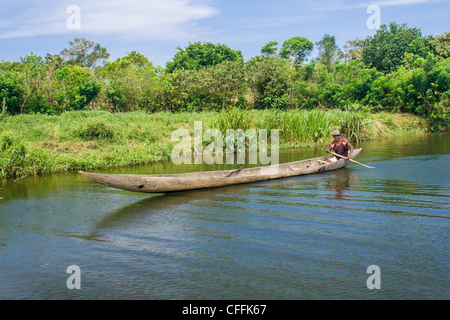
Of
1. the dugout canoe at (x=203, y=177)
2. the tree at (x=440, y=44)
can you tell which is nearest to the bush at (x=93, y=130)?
the dugout canoe at (x=203, y=177)

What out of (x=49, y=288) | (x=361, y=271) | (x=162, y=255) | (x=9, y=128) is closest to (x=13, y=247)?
(x=49, y=288)

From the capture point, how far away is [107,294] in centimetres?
391

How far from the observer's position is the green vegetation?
12.3 m

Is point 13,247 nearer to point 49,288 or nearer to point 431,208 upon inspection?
point 49,288

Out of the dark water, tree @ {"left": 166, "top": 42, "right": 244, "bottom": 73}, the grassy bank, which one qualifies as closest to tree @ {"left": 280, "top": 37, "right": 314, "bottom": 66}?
tree @ {"left": 166, "top": 42, "right": 244, "bottom": 73}

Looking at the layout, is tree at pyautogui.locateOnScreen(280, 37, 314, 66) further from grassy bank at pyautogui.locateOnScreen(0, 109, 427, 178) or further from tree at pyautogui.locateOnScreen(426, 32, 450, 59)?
grassy bank at pyautogui.locateOnScreen(0, 109, 427, 178)

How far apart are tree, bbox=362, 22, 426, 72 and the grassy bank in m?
14.4

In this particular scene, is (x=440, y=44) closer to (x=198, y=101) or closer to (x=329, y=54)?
(x=329, y=54)

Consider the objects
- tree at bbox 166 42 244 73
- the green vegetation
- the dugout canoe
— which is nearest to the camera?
the dugout canoe

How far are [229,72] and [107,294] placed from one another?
62.5ft

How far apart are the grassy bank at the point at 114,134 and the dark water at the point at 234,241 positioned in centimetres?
223

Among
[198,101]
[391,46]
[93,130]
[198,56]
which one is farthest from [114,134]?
[391,46]

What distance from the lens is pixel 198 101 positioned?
21.4 meters

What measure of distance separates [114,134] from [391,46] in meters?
24.8
